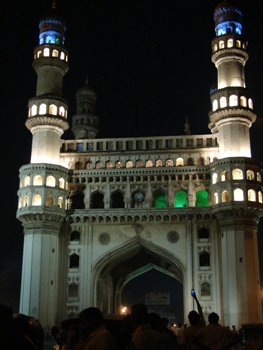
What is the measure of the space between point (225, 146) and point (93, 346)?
34.6 metres

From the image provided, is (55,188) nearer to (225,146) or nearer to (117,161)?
(117,161)

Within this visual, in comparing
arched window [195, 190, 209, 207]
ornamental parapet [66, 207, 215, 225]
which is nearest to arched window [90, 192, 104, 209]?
ornamental parapet [66, 207, 215, 225]

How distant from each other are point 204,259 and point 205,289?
7.29 feet

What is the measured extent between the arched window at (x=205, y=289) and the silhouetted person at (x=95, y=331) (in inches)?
1271

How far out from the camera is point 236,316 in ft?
116

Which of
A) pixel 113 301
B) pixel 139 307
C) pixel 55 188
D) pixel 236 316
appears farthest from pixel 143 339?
pixel 113 301

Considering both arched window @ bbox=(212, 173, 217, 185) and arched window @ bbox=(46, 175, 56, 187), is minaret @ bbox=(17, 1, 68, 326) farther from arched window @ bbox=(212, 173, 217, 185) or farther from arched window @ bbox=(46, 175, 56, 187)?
arched window @ bbox=(212, 173, 217, 185)

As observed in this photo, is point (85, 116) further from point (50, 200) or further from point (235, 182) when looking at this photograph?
point (235, 182)

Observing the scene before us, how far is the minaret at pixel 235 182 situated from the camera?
36031 millimetres

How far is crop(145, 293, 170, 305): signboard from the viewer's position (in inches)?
2506

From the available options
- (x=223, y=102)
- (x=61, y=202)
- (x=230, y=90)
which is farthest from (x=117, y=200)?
(x=230, y=90)

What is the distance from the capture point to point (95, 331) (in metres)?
6.46

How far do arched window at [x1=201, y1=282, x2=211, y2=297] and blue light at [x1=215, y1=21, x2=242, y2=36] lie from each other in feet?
63.7

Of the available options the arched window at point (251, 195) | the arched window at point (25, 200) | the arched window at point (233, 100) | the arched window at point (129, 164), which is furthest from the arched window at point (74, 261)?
the arched window at point (233, 100)
